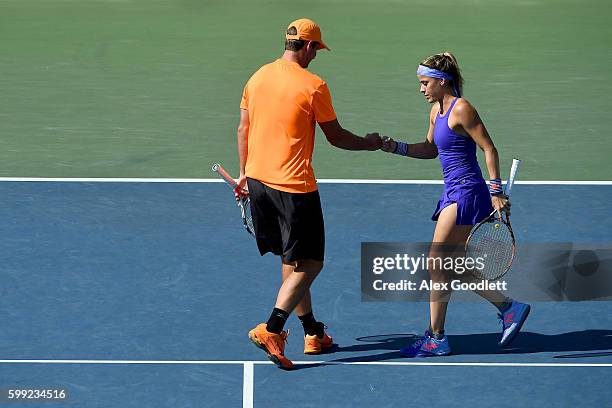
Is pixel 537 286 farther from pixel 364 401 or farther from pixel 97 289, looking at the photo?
pixel 97 289

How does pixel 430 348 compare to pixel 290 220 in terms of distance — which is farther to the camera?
pixel 430 348

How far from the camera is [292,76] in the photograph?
9.08 m

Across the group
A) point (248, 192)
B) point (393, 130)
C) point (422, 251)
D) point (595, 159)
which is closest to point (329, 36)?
point (393, 130)

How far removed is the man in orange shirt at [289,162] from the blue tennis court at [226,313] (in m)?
0.47

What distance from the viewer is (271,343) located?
9039 mm

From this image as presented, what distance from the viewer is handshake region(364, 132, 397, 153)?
9.48 meters

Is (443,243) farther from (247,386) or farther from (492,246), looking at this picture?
(247,386)

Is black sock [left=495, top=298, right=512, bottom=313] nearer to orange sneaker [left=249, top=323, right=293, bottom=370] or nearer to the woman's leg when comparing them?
the woman's leg

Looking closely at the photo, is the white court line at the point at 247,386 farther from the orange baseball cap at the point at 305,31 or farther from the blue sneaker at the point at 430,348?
the orange baseball cap at the point at 305,31

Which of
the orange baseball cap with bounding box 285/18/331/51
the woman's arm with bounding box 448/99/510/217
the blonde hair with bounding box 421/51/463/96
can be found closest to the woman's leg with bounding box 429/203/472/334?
the woman's arm with bounding box 448/99/510/217

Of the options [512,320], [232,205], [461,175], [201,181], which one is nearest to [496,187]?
[461,175]

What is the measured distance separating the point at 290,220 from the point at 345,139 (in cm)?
70

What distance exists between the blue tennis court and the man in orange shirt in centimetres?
47

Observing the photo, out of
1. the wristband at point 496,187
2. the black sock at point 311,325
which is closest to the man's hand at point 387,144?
the wristband at point 496,187
